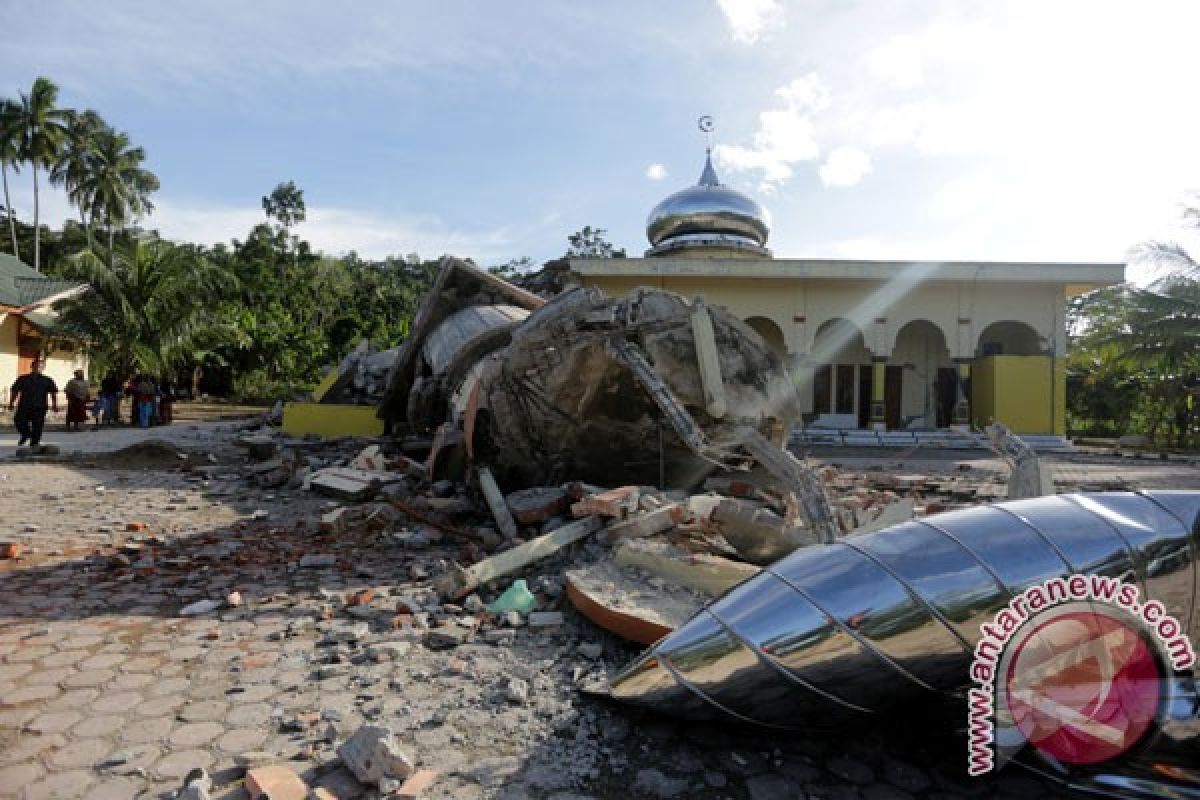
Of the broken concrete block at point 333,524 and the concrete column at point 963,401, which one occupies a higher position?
the concrete column at point 963,401

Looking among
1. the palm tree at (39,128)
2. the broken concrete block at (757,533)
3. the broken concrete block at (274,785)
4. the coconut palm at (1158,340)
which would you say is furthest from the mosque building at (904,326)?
the palm tree at (39,128)

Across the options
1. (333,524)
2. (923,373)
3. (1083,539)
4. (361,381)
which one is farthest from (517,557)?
(923,373)

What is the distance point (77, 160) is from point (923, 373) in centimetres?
3814

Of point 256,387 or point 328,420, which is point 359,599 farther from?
point 256,387

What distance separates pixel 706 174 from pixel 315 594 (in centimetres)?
1873

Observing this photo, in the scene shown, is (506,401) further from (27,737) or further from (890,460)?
(890,460)

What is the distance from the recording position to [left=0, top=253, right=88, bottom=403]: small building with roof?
18891 mm

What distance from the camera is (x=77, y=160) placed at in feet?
112

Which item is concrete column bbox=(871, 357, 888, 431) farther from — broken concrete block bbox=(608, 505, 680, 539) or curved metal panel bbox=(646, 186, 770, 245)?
broken concrete block bbox=(608, 505, 680, 539)

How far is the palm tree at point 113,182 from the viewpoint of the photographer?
34656 millimetres

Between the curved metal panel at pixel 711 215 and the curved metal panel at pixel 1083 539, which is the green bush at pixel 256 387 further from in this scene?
the curved metal panel at pixel 1083 539

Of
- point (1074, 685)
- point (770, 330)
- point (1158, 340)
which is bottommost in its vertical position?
point (1074, 685)

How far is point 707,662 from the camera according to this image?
7.12ft

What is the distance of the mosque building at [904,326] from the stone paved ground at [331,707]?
12.9 metres
